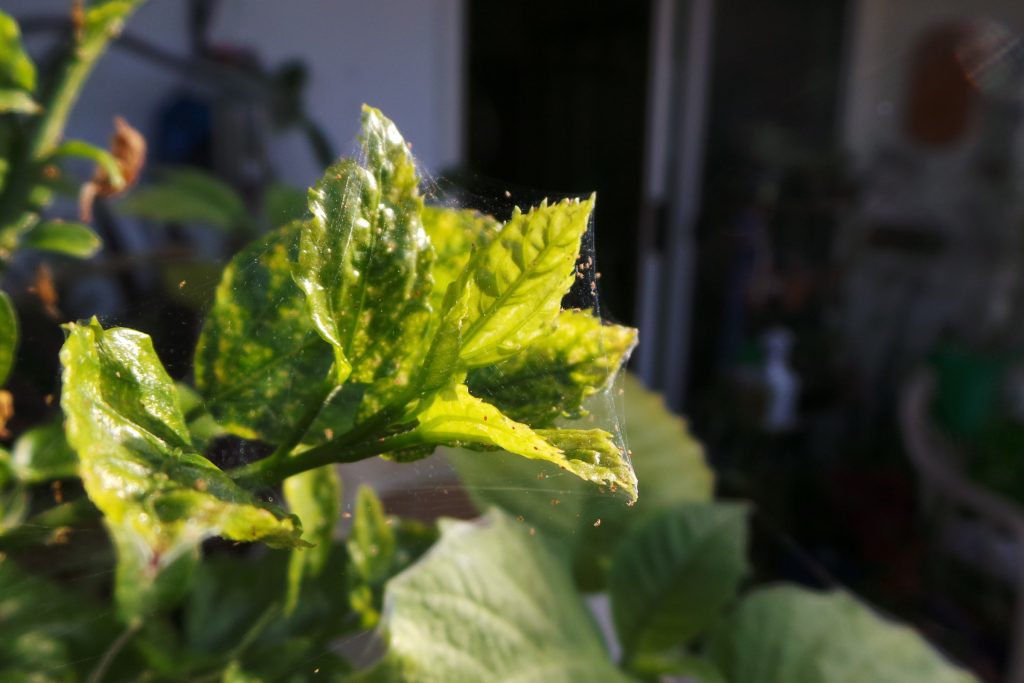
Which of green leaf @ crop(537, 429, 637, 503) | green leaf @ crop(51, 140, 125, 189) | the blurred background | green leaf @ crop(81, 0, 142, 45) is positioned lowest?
the blurred background

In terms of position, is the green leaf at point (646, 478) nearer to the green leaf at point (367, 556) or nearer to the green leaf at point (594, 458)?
the green leaf at point (367, 556)

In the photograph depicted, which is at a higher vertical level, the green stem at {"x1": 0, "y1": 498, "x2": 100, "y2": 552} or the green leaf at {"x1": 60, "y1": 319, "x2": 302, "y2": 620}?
the green leaf at {"x1": 60, "y1": 319, "x2": 302, "y2": 620}

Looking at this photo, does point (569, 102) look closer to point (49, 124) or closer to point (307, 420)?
point (49, 124)

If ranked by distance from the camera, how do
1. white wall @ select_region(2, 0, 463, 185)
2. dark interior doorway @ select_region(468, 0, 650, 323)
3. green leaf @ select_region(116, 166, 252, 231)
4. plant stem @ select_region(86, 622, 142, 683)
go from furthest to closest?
dark interior doorway @ select_region(468, 0, 650, 323) < white wall @ select_region(2, 0, 463, 185) < green leaf @ select_region(116, 166, 252, 231) < plant stem @ select_region(86, 622, 142, 683)

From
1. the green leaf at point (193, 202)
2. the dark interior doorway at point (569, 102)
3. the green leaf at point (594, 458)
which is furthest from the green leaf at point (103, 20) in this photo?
the dark interior doorway at point (569, 102)

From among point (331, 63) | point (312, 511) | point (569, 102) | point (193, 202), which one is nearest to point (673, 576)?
point (312, 511)

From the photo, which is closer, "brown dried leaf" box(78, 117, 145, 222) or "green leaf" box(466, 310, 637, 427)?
"green leaf" box(466, 310, 637, 427)

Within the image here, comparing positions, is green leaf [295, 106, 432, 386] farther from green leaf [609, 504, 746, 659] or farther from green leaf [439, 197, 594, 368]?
green leaf [609, 504, 746, 659]

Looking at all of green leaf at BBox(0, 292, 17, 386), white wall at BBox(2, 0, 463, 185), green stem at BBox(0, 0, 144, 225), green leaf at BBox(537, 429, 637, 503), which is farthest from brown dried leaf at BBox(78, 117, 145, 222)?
white wall at BBox(2, 0, 463, 185)
